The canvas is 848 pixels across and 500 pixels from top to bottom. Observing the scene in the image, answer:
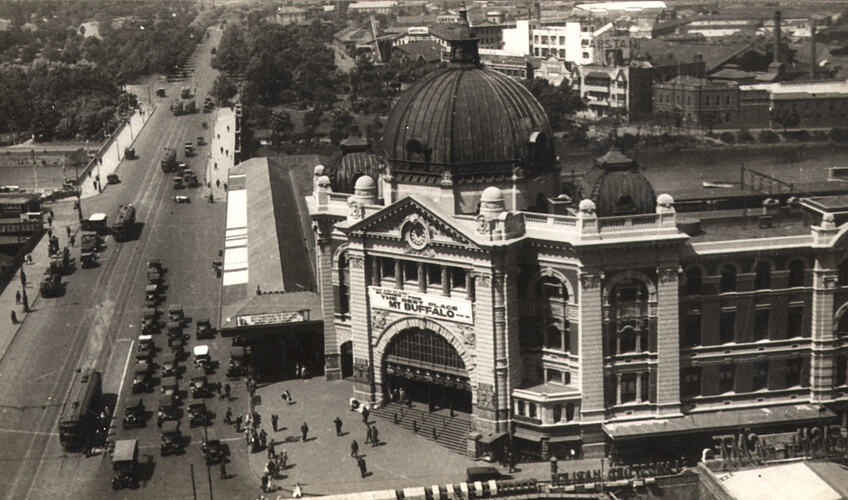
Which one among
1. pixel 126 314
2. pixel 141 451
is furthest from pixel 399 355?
pixel 126 314

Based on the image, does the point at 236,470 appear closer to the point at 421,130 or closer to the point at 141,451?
the point at 141,451

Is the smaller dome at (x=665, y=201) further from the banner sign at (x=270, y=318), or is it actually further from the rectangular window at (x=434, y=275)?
the banner sign at (x=270, y=318)

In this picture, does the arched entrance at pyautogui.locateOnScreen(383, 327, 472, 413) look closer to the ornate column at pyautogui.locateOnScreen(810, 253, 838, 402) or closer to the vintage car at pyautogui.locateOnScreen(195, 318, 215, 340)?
Answer: the ornate column at pyautogui.locateOnScreen(810, 253, 838, 402)

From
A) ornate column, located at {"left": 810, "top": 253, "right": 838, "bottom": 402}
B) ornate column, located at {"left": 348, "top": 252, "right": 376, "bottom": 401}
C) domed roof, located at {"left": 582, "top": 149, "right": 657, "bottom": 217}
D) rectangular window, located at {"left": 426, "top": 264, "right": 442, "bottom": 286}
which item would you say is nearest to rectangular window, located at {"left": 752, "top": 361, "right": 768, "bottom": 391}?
ornate column, located at {"left": 810, "top": 253, "right": 838, "bottom": 402}

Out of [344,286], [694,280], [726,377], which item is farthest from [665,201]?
[344,286]

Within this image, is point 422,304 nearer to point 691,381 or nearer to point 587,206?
point 587,206
